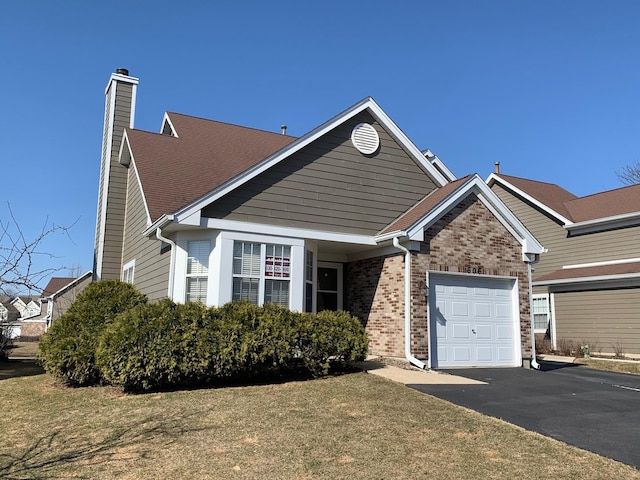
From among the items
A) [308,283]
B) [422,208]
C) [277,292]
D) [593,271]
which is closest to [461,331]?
[422,208]

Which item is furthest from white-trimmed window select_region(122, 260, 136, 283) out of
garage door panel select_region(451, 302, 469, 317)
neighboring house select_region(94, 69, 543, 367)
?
garage door panel select_region(451, 302, 469, 317)

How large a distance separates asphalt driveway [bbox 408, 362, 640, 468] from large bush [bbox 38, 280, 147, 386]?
240 inches

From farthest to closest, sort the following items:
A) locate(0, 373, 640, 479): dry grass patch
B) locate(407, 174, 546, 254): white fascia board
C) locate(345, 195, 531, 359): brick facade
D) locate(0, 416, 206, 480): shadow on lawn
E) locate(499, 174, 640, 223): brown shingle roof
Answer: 1. locate(499, 174, 640, 223): brown shingle roof
2. locate(407, 174, 546, 254): white fascia board
3. locate(345, 195, 531, 359): brick facade
4. locate(0, 416, 206, 480): shadow on lawn
5. locate(0, 373, 640, 479): dry grass patch

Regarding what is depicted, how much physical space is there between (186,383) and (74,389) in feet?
7.46

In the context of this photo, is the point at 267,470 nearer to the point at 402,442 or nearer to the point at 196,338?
the point at 402,442

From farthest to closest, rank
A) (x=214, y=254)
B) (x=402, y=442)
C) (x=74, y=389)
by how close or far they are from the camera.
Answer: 1. (x=214, y=254)
2. (x=74, y=389)
3. (x=402, y=442)

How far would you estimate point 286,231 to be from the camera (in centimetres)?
1242

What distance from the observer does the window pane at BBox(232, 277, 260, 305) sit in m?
11.6

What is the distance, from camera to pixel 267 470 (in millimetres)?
5391

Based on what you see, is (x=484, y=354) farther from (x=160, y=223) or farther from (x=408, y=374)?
(x=160, y=223)

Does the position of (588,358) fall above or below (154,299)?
below

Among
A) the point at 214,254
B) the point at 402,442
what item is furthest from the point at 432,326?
the point at 402,442

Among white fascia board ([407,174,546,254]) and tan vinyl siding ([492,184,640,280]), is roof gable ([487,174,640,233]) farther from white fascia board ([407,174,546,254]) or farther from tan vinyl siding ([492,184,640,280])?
white fascia board ([407,174,546,254])

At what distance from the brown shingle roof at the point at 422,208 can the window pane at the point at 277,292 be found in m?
3.02
